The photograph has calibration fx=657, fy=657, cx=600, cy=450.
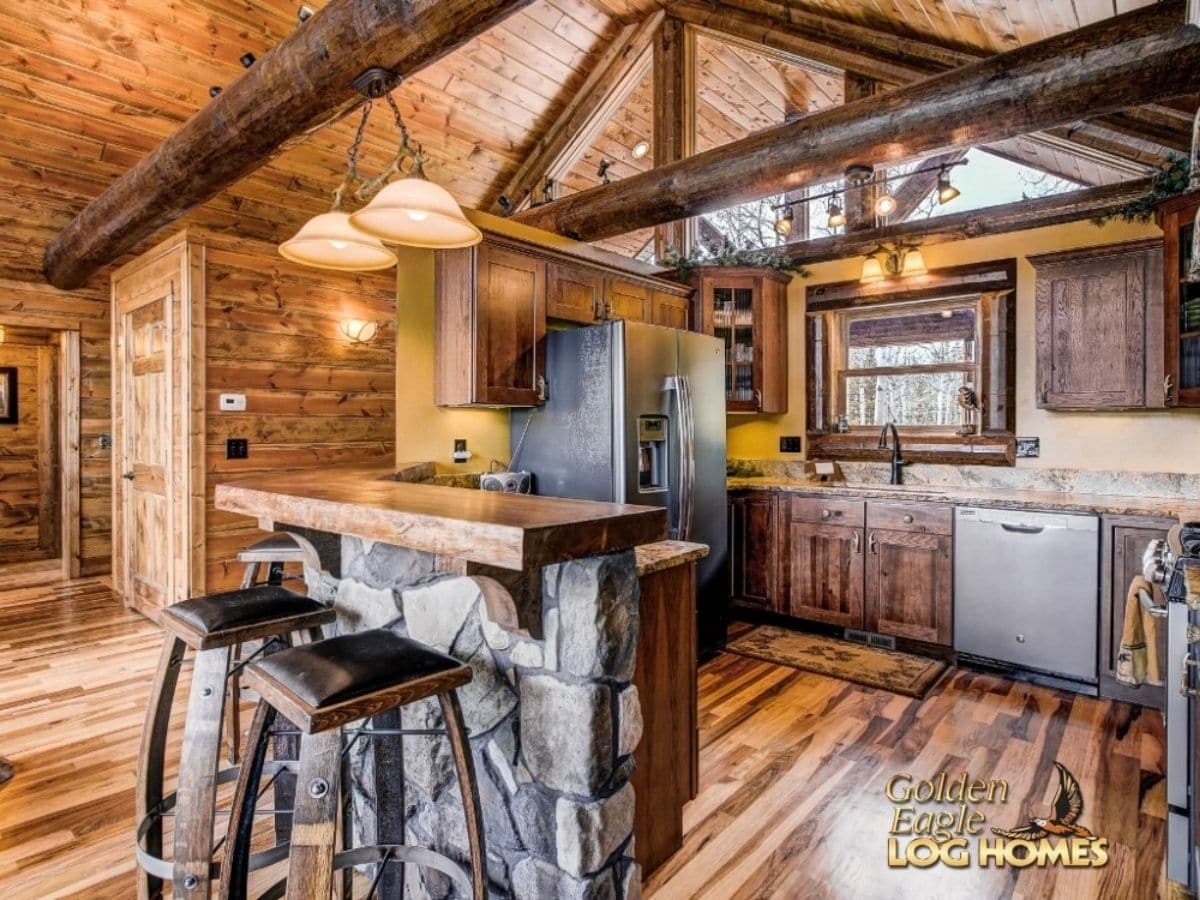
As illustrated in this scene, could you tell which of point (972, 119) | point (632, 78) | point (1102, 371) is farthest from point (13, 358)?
point (1102, 371)

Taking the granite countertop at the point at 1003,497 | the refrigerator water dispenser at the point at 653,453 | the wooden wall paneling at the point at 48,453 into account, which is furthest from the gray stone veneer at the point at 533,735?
the wooden wall paneling at the point at 48,453

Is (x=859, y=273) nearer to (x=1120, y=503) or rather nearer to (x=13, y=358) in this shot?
(x=1120, y=503)

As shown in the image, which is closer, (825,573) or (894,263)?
(825,573)

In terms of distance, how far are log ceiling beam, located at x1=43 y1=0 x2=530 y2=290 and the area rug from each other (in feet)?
10.6

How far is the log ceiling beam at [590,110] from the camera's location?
5.07m

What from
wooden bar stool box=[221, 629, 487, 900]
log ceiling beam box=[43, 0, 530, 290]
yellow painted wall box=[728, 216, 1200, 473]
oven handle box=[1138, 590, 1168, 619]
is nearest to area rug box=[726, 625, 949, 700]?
yellow painted wall box=[728, 216, 1200, 473]

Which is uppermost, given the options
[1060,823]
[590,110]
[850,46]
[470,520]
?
[590,110]

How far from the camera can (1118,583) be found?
3.02 meters

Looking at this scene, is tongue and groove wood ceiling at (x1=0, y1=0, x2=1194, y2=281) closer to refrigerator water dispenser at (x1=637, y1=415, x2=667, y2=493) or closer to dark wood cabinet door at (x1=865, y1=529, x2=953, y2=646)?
dark wood cabinet door at (x1=865, y1=529, x2=953, y2=646)

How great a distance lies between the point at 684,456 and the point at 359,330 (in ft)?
9.56

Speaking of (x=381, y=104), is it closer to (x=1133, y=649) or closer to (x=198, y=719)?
(x=198, y=719)

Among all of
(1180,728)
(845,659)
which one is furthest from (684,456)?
(1180,728)

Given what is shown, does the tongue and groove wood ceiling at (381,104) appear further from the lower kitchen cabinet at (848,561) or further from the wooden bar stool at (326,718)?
the wooden bar stool at (326,718)

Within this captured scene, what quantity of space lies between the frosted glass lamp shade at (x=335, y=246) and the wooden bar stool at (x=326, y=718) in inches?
61.3
